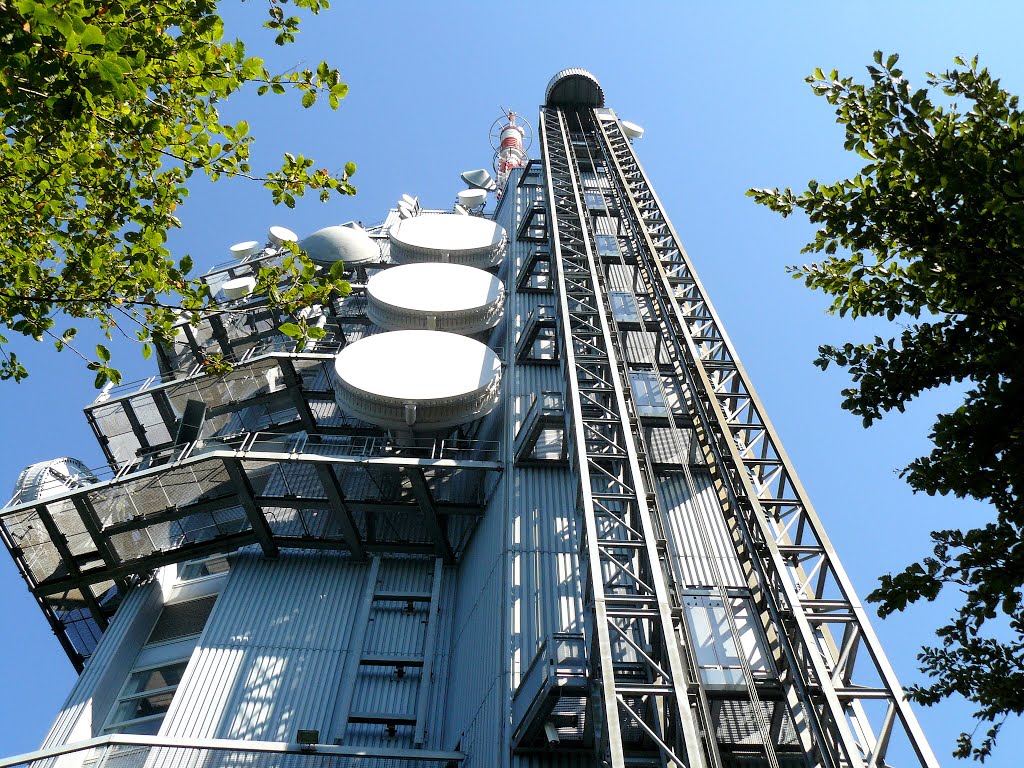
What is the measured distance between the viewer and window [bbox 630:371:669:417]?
20.4 m

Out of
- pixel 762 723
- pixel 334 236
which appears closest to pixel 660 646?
pixel 762 723

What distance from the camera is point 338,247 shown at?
1369 inches

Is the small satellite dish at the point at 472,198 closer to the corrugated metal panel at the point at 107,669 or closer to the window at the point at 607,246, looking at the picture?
the window at the point at 607,246

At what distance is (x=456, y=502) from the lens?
74.1ft

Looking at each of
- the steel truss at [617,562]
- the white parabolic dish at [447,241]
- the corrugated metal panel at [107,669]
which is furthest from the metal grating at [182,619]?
the white parabolic dish at [447,241]

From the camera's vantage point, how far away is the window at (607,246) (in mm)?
28938

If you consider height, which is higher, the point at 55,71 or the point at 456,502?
the point at 456,502

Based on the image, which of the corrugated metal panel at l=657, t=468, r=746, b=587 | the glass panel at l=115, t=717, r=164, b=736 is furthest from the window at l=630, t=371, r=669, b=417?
the glass panel at l=115, t=717, r=164, b=736

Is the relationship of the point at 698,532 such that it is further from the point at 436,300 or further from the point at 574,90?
the point at 574,90

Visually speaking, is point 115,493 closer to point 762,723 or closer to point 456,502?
point 456,502

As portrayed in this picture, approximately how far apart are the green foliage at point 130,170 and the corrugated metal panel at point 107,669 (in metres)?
12.5

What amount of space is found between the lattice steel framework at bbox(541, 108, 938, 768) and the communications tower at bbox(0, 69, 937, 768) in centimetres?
7

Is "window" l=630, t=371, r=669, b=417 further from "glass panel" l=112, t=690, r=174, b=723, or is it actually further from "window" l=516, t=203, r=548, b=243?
"glass panel" l=112, t=690, r=174, b=723

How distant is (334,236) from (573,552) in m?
22.1
